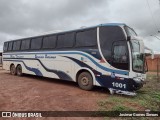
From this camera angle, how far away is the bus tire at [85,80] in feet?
34.7

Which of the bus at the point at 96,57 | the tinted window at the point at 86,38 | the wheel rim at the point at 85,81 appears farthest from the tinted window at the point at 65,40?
the wheel rim at the point at 85,81

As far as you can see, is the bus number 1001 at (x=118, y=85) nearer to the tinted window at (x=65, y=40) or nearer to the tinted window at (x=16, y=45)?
the tinted window at (x=65, y=40)

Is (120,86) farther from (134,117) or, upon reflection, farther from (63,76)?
(63,76)

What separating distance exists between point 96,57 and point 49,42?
4.28 meters

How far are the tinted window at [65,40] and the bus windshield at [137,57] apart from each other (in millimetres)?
3590

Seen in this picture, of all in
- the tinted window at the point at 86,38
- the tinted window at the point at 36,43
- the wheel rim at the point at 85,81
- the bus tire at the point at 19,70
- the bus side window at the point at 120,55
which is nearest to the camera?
the bus side window at the point at 120,55

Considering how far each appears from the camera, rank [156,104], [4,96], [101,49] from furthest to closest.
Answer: [101,49] < [4,96] < [156,104]

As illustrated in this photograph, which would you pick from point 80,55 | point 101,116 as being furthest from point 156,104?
point 80,55

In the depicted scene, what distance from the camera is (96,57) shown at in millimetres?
10258

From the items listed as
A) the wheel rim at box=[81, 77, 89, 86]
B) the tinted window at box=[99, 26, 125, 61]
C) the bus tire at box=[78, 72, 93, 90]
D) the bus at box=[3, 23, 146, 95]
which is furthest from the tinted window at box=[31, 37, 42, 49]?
the tinted window at box=[99, 26, 125, 61]

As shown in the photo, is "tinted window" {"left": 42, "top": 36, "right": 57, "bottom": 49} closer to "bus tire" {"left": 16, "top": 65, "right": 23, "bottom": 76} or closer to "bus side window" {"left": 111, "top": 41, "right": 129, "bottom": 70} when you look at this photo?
"bus tire" {"left": 16, "top": 65, "right": 23, "bottom": 76}

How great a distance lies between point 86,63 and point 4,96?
13.6 feet

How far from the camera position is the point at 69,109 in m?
7.33

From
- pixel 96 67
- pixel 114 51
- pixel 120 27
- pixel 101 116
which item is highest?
pixel 120 27
